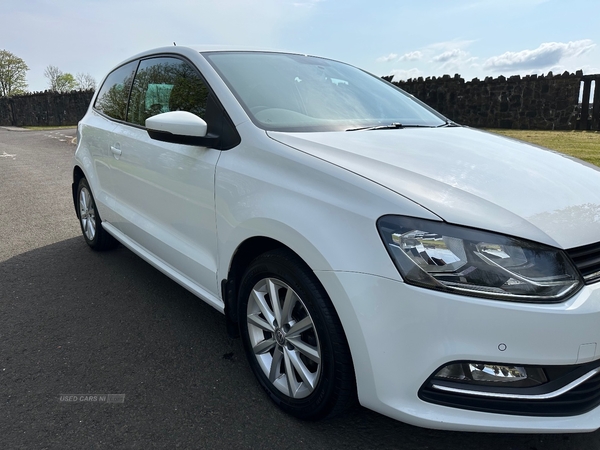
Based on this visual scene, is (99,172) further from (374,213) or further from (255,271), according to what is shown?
(374,213)

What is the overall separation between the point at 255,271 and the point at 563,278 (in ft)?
4.18

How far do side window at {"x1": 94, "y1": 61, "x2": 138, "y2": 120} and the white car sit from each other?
925 millimetres

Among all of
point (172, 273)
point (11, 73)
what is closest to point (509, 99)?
point (172, 273)

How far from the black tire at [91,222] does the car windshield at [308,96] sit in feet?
7.27

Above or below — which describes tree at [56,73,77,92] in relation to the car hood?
above

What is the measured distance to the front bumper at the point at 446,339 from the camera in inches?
61.6

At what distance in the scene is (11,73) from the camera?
2896 inches

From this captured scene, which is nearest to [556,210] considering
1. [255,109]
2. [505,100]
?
[255,109]

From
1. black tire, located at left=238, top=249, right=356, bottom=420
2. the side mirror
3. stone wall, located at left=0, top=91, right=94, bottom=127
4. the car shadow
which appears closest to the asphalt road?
the car shadow

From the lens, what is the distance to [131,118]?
3457mm

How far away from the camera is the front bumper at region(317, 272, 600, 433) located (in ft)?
5.13

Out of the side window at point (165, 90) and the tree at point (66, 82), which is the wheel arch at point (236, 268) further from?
the tree at point (66, 82)

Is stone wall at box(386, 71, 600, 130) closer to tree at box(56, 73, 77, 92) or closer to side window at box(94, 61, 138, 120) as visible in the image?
side window at box(94, 61, 138, 120)

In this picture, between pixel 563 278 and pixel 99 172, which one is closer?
pixel 563 278
